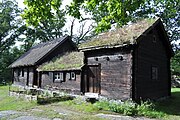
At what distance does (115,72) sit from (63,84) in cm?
822

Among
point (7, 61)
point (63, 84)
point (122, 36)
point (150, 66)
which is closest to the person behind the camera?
point (122, 36)

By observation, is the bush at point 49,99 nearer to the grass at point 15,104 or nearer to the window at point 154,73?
the grass at point 15,104

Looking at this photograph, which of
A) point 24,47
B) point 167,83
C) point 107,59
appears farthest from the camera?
point 24,47

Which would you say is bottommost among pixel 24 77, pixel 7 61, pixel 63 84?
pixel 63 84

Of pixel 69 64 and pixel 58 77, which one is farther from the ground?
pixel 69 64

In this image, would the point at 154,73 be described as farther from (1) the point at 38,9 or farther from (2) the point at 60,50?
(2) the point at 60,50

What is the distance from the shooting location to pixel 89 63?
758 inches

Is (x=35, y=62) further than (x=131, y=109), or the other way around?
(x=35, y=62)

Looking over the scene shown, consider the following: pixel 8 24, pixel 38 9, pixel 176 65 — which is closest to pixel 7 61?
pixel 8 24

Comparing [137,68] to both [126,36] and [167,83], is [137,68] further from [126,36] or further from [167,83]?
[167,83]

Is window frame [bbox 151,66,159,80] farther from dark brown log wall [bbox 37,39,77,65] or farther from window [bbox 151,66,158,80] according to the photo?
dark brown log wall [bbox 37,39,77,65]

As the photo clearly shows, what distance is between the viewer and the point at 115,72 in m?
16.7

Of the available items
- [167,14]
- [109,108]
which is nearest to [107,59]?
[109,108]

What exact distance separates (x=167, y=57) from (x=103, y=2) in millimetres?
12694
